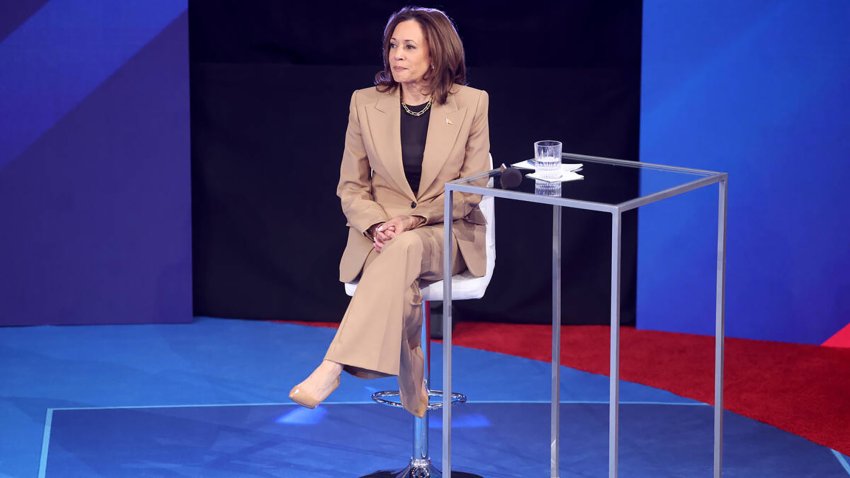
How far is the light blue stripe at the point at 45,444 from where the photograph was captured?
4.11 meters

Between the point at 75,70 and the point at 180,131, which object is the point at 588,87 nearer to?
the point at 180,131

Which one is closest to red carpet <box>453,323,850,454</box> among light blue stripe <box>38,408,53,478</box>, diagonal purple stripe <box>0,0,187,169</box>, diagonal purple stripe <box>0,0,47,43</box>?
light blue stripe <box>38,408,53,478</box>

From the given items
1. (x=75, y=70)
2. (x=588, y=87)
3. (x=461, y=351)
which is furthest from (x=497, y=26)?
(x=75, y=70)

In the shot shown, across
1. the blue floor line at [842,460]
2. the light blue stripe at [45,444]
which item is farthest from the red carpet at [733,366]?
the light blue stripe at [45,444]

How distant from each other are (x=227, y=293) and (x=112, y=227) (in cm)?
60

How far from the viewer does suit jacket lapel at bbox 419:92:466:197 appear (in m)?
3.86

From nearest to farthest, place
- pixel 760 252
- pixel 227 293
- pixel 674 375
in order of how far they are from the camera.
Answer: pixel 674 375
pixel 760 252
pixel 227 293

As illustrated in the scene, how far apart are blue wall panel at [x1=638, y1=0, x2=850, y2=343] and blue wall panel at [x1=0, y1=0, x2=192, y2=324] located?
81.2 inches

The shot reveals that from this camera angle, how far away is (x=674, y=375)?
16.8 feet

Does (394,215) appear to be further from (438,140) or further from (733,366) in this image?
(733,366)

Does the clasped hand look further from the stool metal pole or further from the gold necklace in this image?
the gold necklace

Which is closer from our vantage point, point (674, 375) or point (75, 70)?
point (674, 375)

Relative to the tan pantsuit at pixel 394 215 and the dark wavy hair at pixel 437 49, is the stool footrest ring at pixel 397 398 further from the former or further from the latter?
the dark wavy hair at pixel 437 49

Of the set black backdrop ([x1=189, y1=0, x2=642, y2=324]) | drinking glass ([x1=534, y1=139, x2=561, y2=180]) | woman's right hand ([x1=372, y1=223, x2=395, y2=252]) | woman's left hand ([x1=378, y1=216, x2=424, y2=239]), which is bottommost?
woman's right hand ([x1=372, y1=223, x2=395, y2=252])
